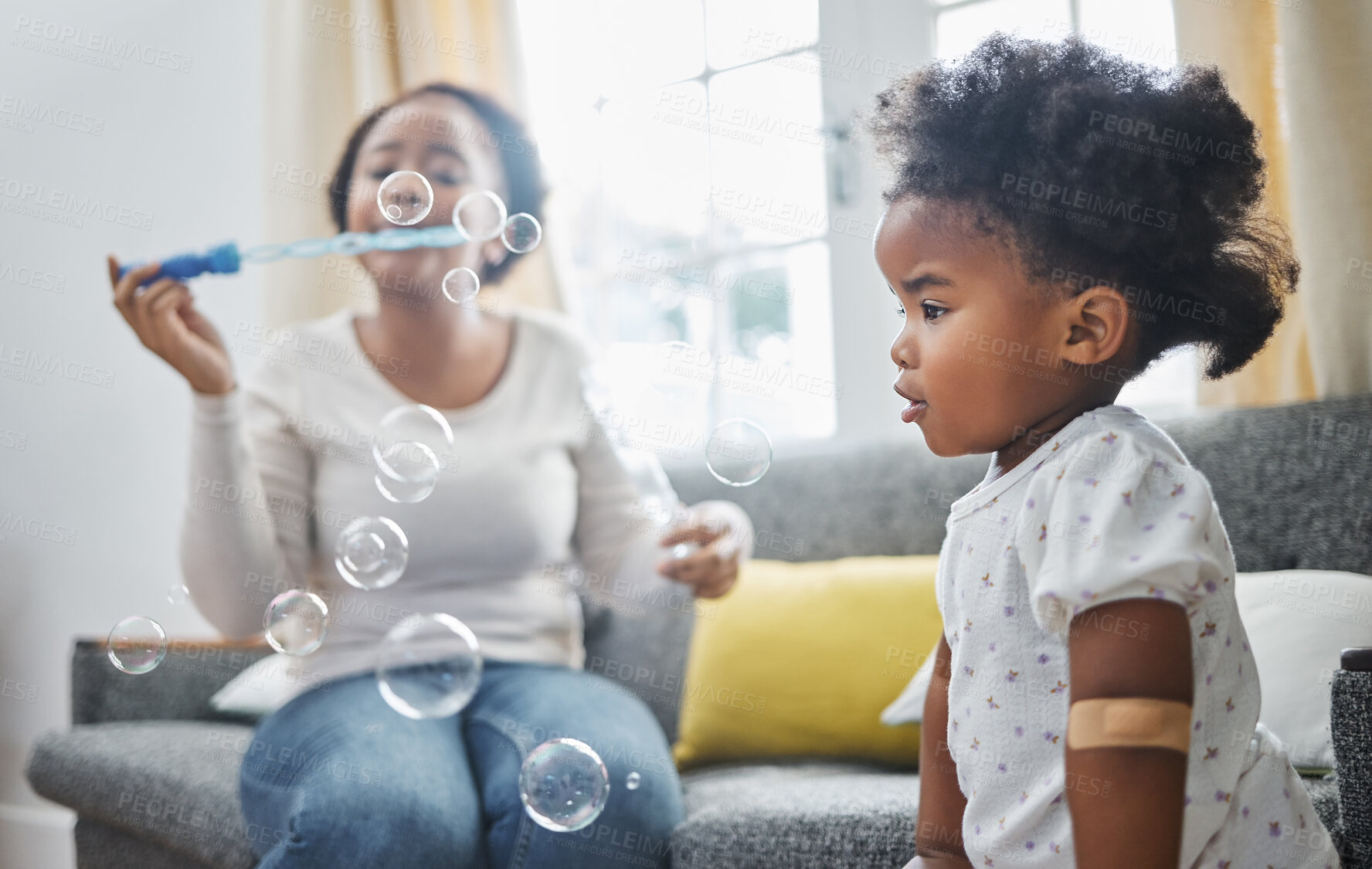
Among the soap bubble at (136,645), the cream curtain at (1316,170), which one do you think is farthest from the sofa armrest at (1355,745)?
the soap bubble at (136,645)

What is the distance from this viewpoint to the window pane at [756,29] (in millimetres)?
2322

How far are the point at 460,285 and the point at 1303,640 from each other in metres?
1.07

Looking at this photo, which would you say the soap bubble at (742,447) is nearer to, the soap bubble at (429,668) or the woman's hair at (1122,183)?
the soap bubble at (429,668)

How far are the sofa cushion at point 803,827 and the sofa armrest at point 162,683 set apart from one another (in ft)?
3.33

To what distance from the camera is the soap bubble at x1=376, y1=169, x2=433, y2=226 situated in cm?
132

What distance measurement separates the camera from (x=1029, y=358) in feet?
2.46

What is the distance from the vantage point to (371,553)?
50.4 inches

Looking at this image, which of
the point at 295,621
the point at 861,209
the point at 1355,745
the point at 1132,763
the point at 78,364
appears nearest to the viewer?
the point at 1132,763

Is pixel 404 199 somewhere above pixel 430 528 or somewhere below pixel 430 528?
above

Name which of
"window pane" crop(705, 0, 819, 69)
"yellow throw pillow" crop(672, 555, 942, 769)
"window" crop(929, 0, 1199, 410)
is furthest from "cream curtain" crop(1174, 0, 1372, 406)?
"window pane" crop(705, 0, 819, 69)

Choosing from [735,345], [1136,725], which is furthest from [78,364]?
[1136,725]

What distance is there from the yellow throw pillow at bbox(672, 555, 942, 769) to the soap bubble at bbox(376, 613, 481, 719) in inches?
17.3

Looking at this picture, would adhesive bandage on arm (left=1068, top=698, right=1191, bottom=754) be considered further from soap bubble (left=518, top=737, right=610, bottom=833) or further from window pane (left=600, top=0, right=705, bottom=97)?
window pane (left=600, top=0, right=705, bottom=97)

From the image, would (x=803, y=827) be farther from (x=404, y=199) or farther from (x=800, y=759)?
(x=404, y=199)
